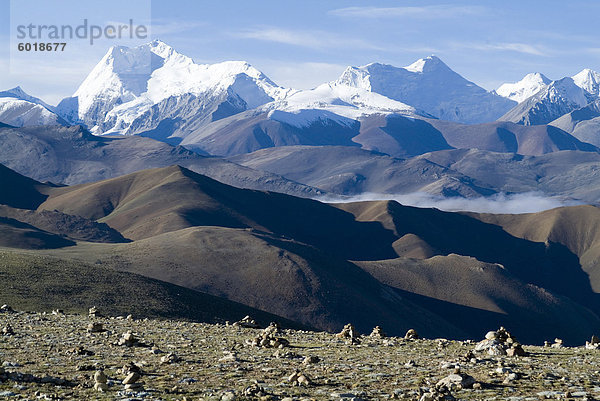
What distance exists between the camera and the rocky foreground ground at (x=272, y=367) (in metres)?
25.1

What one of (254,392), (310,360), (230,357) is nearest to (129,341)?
(230,357)

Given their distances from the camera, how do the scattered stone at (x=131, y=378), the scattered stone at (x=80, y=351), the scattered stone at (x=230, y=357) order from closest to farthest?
1. the scattered stone at (x=131, y=378)
2. the scattered stone at (x=230, y=357)
3. the scattered stone at (x=80, y=351)

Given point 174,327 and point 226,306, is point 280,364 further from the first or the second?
point 226,306

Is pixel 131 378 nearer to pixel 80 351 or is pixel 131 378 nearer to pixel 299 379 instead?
pixel 299 379

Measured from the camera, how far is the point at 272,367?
3034 cm

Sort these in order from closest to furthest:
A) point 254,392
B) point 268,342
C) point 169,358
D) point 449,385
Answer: point 254,392
point 449,385
point 169,358
point 268,342

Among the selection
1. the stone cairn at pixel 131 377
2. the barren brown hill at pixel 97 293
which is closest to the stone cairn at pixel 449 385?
the stone cairn at pixel 131 377

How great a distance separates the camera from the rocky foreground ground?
2511 cm

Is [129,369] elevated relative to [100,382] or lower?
lower

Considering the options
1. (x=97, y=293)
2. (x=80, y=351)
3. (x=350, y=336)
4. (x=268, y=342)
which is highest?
(x=80, y=351)

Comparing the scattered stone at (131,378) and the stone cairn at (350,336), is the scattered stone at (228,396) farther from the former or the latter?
the stone cairn at (350,336)

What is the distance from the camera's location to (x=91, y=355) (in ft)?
107

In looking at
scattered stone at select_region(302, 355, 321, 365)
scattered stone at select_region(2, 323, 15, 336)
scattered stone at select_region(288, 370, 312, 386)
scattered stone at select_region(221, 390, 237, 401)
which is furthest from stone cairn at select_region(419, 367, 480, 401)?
scattered stone at select_region(2, 323, 15, 336)

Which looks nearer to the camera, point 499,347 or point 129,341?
point 499,347
